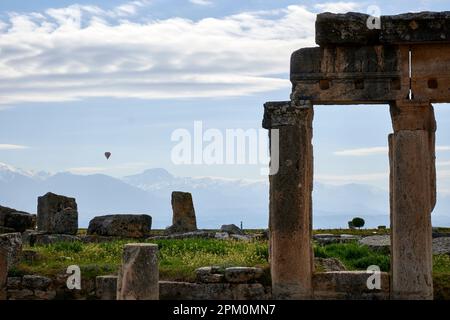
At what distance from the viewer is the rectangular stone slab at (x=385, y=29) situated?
17.0 metres

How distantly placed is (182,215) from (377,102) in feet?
52.7

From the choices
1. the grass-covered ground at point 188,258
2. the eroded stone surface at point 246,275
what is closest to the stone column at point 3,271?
the grass-covered ground at point 188,258

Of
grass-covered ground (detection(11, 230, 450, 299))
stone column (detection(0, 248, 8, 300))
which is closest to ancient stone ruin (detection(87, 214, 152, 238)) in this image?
grass-covered ground (detection(11, 230, 450, 299))

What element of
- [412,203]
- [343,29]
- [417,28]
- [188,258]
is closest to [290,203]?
[412,203]

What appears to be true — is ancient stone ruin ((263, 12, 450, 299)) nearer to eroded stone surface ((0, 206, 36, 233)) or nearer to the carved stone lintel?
the carved stone lintel

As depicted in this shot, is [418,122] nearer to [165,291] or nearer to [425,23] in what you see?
[425,23]

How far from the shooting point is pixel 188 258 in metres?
20.0

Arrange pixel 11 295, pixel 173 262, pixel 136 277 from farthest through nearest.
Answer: pixel 173 262, pixel 11 295, pixel 136 277

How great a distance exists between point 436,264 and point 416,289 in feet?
10.3

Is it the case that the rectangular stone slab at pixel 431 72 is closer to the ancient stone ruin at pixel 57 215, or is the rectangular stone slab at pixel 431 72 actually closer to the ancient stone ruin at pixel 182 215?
the ancient stone ruin at pixel 57 215

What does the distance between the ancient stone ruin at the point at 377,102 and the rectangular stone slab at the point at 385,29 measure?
20mm

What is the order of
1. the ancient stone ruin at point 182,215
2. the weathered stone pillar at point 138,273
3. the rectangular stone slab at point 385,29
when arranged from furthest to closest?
the ancient stone ruin at point 182,215
the rectangular stone slab at point 385,29
the weathered stone pillar at point 138,273

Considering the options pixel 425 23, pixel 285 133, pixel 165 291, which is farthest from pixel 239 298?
pixel 425 23

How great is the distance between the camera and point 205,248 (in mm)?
21672
